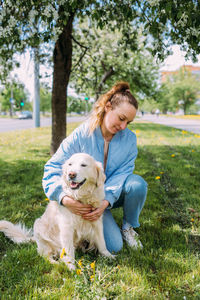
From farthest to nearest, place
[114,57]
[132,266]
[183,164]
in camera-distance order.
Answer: [114,57]
[183,164]
[132,266]

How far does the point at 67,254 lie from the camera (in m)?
2.37

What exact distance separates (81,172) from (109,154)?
2.58 ft

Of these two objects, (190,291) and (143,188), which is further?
(143,188)

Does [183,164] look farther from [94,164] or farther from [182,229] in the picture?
[94,164]

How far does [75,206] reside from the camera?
244cm

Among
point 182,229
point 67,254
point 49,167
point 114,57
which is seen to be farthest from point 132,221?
point 114,57

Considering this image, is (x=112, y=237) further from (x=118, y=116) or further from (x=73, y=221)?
(x=118, y=116)

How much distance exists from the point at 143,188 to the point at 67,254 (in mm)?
1076

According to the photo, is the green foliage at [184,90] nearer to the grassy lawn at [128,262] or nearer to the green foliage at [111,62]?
the green foliage at [111,62]

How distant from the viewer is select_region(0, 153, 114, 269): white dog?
2.33 meters

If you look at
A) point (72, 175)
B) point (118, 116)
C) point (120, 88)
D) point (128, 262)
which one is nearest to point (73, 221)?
point (72, 175)

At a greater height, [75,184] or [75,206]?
[75,184]

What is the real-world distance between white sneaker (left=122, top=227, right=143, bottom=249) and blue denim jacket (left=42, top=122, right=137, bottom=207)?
437mm

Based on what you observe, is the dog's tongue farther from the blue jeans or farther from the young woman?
the blue jeans
